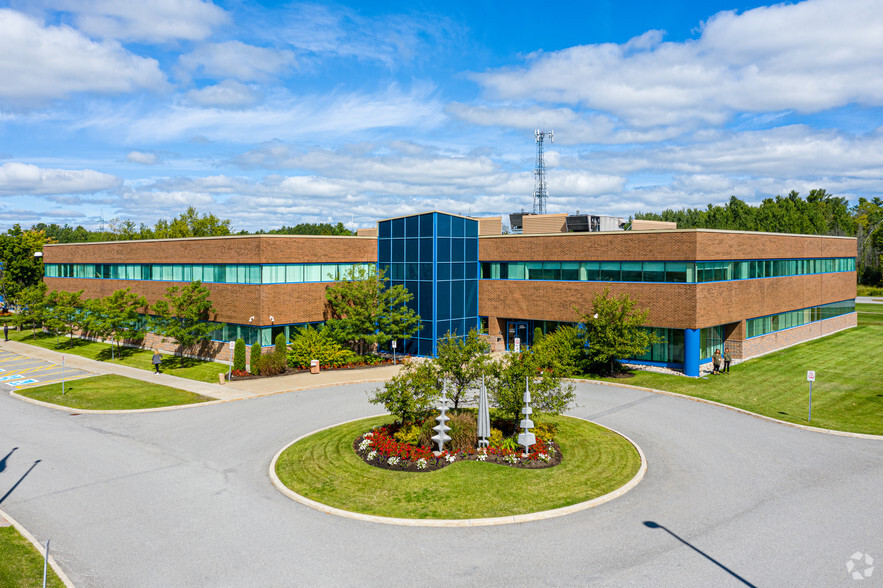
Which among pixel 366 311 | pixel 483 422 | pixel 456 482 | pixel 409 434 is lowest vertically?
pixel 456 482

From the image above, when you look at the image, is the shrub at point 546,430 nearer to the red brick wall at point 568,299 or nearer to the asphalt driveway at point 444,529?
the asphalt driveway at point 444,529

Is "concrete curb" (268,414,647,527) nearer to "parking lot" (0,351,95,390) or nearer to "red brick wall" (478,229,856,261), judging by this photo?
"red brick wall" (478,229,856,261)

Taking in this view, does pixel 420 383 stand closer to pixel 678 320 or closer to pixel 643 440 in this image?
pixel 643 440

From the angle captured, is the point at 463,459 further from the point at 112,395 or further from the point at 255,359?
the point at 112,395

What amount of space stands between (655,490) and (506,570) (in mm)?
6575

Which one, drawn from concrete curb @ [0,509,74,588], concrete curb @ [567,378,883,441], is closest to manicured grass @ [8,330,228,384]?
concrete curb @ [0,509,74,588]

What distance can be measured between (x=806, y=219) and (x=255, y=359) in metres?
88.4

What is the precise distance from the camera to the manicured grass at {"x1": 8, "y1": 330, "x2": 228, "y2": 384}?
1431 inches

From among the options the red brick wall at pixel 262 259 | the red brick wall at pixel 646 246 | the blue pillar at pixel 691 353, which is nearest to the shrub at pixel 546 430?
the blue pillar at pixel 691 353

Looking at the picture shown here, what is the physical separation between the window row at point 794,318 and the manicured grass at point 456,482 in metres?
25.0

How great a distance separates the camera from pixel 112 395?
30.3 meters

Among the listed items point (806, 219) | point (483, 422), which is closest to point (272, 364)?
point (483, 422)

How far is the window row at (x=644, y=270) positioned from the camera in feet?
114

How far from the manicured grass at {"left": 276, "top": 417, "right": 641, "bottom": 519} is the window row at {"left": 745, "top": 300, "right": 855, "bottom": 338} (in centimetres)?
A: 2498
